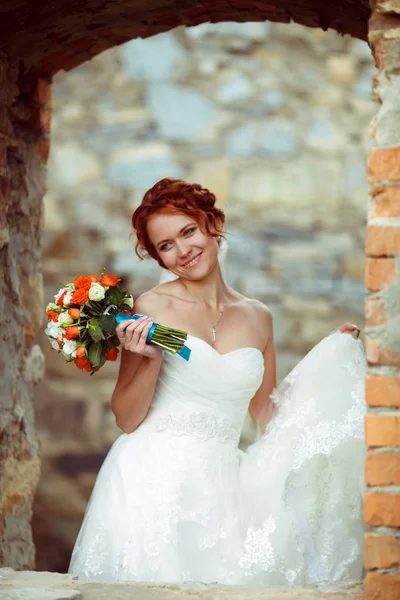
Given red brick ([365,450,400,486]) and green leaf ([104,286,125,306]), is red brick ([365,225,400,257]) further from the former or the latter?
green leaf ([104,286,125,306])

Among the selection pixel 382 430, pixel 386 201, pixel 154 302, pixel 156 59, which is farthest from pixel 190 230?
pixel 156 59

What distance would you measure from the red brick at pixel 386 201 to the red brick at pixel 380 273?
4.5 inches

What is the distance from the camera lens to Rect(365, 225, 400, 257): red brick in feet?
7.49

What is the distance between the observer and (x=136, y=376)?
3.29 m

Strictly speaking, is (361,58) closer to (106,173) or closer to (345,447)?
(106,173)

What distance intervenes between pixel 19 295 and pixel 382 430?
1.72 meters

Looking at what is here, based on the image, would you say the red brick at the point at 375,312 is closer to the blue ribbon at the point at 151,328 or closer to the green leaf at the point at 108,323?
the blue ribbon at the point at 151,328

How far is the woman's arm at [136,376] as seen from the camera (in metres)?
3.09

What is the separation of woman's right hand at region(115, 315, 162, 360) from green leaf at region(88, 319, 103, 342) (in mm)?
65

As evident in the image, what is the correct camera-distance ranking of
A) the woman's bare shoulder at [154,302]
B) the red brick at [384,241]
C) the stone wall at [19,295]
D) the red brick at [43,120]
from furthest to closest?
the red brick at [43,120], the woman's bare shoulder at [154,302], the stone wall at [19,295], the red brick at [384,241]

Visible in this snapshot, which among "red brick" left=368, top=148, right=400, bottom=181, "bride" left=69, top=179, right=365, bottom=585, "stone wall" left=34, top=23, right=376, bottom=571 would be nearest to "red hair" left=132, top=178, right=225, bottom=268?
"bride" left=69, top=179, right=365, bottom=585

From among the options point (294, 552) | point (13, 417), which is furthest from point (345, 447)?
point (13, 417)

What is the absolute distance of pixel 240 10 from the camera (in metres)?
3.33

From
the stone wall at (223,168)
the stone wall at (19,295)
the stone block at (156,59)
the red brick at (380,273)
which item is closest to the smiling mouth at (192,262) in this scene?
the stone wall at (19,295)
